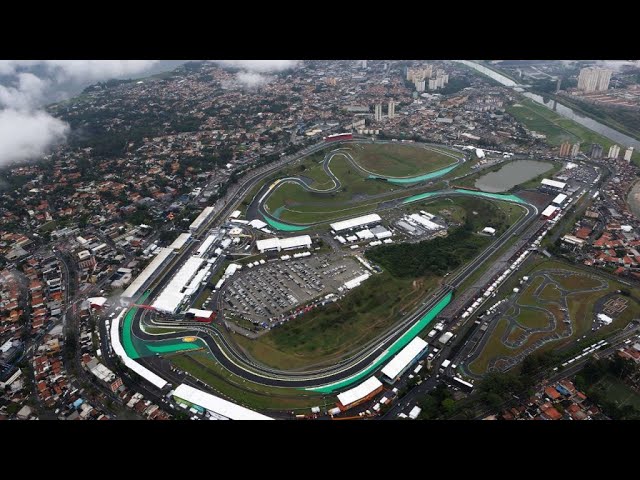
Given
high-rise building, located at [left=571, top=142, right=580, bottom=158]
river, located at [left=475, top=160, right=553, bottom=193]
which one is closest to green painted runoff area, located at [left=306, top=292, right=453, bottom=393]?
river, located at [left=475, top=160, right=553, bottom=193]

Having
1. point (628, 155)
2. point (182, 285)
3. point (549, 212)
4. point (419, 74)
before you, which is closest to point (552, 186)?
point (549, 212)

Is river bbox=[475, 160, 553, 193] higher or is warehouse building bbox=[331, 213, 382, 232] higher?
river bbox=[475, 160, 553, 193]

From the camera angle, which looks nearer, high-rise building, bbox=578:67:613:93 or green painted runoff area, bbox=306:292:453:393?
green painted runoff area, bbox=306:292:453:393

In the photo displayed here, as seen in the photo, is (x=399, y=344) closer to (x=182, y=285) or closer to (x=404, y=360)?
(x=404, y=360)

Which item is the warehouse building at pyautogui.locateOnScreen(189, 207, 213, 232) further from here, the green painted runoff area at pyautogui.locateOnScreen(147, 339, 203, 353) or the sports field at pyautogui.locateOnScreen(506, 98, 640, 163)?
Result: the sports field at pyautogui.locateOnScreen(506, 98, 640, 163)

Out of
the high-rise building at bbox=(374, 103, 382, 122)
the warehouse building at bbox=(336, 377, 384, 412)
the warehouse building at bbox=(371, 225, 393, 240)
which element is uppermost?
the high-rise building at bbox=(374, 103, 382, 122)

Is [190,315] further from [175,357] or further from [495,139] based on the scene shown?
[495,139]

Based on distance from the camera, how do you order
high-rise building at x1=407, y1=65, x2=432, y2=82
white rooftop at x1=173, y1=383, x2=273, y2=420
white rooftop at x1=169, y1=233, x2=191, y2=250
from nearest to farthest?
1. white rooftop at x1=173, y1=383, x2=273, y2=420
2. white rooftop at x1=169, y1=233, x2=191, y2=250
3. high-rise building at x1=407, y1=65, x2=432, y2=82
